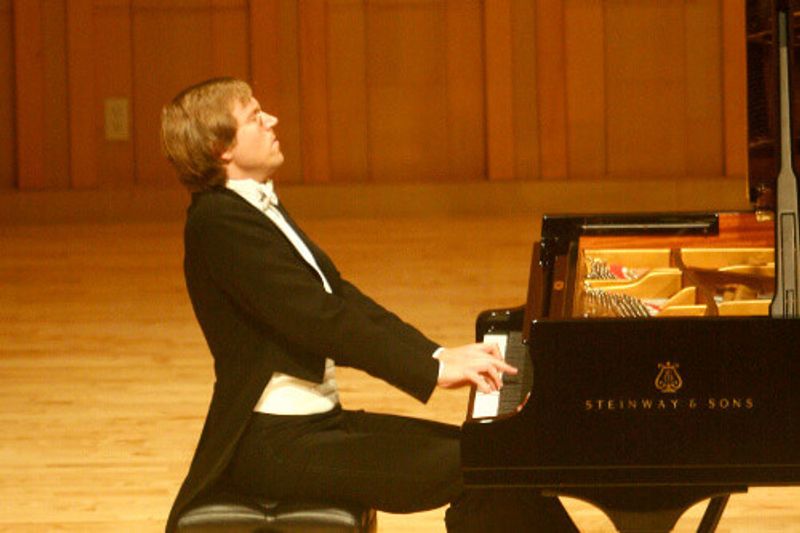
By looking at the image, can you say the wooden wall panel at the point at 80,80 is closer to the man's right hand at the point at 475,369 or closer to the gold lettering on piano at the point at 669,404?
the man's right hand at the point at 475,369

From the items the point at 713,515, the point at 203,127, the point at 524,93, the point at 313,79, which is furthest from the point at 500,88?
the point at 203,127

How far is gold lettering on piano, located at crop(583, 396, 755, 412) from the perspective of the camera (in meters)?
2.06

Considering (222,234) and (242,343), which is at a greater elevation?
(222,234)

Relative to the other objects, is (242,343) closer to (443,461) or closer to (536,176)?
(443,461)

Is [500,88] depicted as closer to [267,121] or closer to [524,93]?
[524,93]

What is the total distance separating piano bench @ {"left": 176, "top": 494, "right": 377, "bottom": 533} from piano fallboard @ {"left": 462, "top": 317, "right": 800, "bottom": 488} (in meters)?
0.26

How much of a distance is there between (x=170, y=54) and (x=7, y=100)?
1.01 m

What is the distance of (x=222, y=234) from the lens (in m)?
2.32

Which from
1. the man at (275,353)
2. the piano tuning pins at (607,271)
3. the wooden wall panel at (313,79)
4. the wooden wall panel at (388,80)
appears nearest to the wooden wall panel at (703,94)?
the wooden wall panel at (388,80)

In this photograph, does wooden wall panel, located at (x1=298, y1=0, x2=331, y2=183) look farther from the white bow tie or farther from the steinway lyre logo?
the steinway lyre logo

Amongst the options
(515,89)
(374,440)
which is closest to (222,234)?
(374,440)

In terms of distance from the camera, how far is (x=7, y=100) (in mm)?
9109

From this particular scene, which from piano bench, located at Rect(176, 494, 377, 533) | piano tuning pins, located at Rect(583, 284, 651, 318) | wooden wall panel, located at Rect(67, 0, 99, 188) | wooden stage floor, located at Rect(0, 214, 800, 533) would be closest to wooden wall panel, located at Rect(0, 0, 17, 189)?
wooden wall panel, located at Rect(67, 0, 99, 188)

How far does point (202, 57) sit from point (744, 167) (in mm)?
3252
